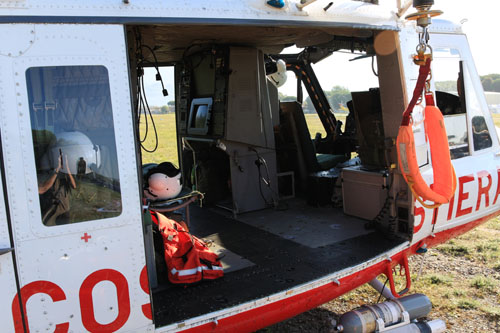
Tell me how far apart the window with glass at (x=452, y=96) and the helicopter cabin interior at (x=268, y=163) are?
61 cm

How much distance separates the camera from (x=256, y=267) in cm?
385

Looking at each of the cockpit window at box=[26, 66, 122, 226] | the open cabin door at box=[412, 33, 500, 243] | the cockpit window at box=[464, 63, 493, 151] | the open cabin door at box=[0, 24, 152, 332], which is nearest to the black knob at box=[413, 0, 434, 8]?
the open cabin door at box=[412, 33, 500, 243]

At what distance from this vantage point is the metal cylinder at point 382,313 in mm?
3418

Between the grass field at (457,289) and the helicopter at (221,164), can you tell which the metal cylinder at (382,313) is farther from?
the grass field at (457,289)

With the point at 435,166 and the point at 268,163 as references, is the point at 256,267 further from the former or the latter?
the point at 268,163

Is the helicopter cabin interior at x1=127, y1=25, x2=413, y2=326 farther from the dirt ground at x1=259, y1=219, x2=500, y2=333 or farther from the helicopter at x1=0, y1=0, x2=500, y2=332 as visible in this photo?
the dirt ground at x1=259, y1=219, x2=500, y2=333

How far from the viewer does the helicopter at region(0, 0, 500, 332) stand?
2449 millimetres

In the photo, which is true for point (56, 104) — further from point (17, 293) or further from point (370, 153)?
point (370, 153)

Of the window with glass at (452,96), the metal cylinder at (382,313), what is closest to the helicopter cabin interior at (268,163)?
the metal cylinder at (382,313)

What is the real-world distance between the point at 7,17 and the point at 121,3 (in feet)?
2.04

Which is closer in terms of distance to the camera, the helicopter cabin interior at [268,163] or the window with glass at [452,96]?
Answer: the helicopter cabin interior at [268,163]

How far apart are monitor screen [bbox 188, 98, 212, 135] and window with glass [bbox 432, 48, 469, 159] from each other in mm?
2768

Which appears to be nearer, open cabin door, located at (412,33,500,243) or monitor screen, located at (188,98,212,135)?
open cabin door, located at (412,33,500,243)

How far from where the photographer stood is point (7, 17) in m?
2.34
